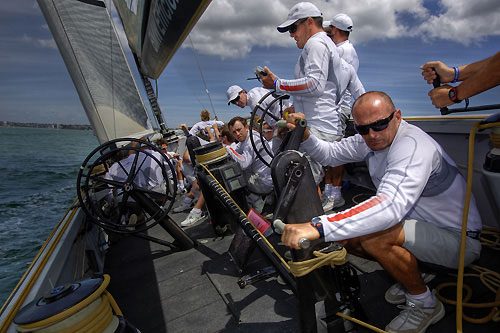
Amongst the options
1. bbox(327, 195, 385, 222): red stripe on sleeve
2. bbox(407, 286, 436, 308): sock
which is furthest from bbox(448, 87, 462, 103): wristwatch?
bbox(407, 286, 436, 308): sock

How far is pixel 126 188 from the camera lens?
2627 millimetres

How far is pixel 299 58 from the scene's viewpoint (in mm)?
2725

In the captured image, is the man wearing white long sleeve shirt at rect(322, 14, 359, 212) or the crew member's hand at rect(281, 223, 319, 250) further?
the man wearing white long sleeve shirt at rect(322, 14, 359, 212)

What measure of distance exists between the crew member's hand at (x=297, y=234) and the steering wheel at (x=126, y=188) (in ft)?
4.78

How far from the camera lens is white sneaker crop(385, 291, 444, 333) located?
5.08 ft

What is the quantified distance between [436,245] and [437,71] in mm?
895

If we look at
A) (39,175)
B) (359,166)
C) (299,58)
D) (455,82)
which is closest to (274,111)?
(299,58)

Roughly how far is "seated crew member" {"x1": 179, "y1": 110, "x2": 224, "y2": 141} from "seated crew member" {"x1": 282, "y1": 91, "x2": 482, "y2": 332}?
4700mm

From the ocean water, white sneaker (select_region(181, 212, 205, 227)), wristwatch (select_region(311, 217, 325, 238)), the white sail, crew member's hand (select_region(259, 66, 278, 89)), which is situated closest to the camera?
wristwatch (select_region(311, 217, 325, 238))

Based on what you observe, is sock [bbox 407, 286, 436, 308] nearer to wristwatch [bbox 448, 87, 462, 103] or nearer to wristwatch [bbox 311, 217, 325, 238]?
wristwatch [bbox 311, 217, 325, 238]

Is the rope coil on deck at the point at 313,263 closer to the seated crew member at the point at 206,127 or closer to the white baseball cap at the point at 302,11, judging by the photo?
the white baseball cap at the point at 302,11

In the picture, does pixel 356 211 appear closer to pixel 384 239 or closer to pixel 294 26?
pixel 384 239

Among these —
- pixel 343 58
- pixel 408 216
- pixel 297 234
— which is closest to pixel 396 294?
pixel 408 216

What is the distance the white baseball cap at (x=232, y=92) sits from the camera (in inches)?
163
